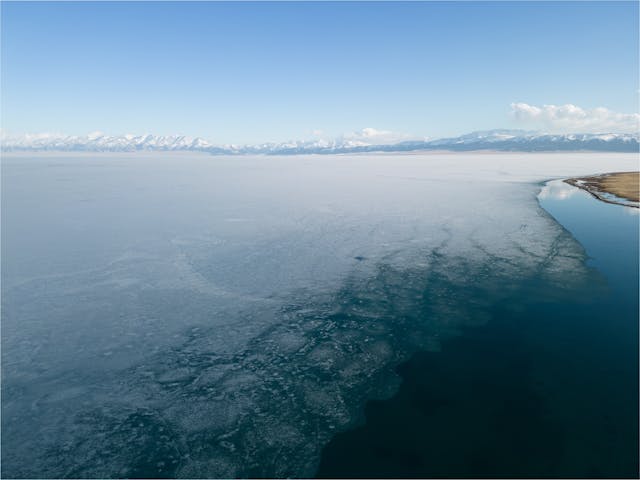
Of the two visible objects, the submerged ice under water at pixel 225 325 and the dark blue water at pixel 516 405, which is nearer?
the dark blue water at pixel 516 405

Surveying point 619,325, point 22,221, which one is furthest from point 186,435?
point 22,221

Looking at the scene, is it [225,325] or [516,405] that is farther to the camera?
[225,325]

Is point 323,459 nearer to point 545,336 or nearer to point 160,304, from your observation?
point 545,336

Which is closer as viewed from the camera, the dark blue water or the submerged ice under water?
the dark blue water
